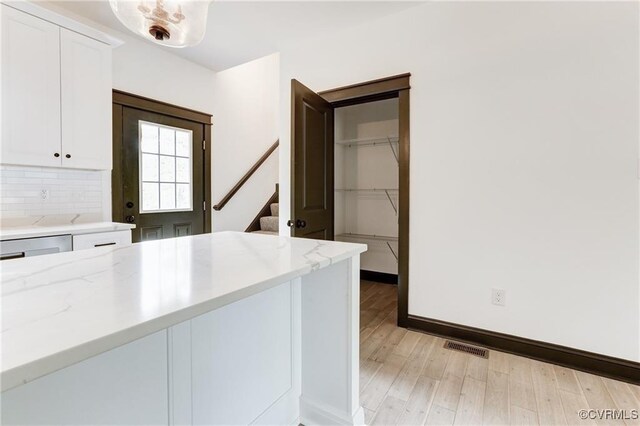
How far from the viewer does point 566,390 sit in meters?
1.68

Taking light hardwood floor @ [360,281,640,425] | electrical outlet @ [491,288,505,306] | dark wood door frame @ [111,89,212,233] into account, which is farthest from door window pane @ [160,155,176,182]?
electrical outlet @ [491,288,505,306]

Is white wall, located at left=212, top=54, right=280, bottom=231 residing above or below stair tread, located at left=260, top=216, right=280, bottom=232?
above

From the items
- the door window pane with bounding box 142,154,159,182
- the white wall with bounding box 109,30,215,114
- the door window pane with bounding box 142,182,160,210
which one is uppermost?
the white wall with bounding box 109,30,215,114

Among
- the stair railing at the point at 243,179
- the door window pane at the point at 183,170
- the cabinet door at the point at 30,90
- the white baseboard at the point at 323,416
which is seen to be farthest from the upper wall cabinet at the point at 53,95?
the white baseboard at the point at 323,416

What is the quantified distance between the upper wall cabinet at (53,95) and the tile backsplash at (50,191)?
0.72ft

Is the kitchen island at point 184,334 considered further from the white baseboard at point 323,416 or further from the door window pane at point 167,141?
the door window pane at point 167,141

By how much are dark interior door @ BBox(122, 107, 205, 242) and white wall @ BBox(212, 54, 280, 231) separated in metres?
0.30

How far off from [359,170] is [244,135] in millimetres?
1724

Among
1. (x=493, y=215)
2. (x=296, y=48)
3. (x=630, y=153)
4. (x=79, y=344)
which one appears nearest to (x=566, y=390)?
(x=493, y=215)

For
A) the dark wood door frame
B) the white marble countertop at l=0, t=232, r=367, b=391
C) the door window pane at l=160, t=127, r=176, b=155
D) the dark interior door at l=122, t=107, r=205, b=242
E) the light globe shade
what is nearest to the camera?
the white marble countertop at l=0, t=232, r=367, b=391

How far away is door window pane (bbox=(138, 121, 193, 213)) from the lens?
313cm

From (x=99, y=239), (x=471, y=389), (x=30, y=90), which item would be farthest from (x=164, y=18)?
(x=471, y=389)

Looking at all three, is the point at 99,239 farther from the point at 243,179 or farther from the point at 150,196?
the point at 243,179

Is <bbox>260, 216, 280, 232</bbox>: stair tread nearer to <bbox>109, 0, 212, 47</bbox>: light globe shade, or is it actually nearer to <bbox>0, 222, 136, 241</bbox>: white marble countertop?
<bbox>0, 222, 136, 241</bbox>: white marble countertop
